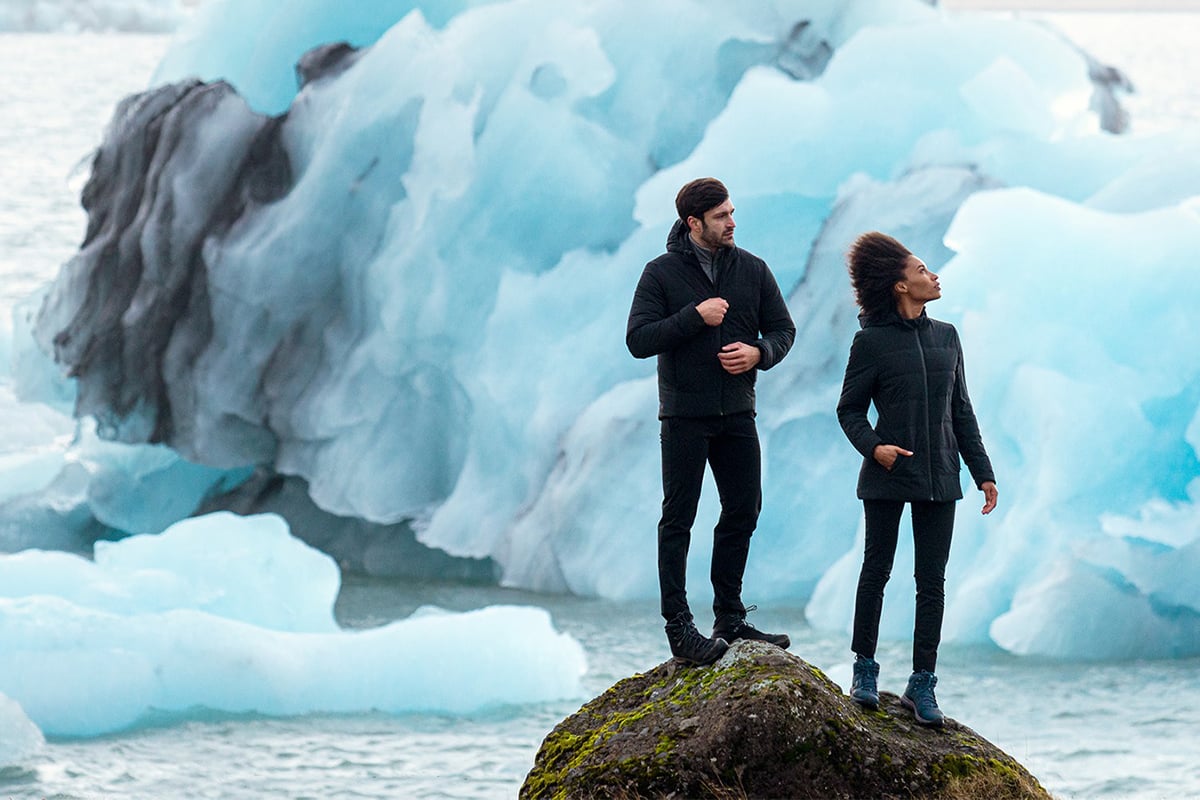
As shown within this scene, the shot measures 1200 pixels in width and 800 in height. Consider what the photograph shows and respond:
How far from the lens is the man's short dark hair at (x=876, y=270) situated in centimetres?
436

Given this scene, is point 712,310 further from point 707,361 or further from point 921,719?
point 921,719

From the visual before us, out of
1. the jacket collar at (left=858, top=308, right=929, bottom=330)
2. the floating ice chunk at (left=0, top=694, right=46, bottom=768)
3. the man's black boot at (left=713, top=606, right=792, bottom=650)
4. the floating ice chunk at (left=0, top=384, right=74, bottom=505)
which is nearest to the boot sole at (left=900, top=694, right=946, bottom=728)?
the man's black boot at (left=713, top=606, right=792, bottom=650)

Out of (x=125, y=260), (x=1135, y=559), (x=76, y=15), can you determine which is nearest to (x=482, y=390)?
(x=125, y=260)

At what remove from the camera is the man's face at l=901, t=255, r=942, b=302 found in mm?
4336

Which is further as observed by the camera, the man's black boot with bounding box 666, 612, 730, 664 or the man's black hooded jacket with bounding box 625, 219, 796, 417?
the man's black boot with bounding box 666, 612, 730, 664

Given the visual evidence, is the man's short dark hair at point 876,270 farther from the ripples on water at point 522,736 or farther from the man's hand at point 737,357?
the ripples on water at point 522,736

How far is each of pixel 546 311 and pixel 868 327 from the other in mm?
7202

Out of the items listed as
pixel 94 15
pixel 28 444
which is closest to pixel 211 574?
pixel 28 444

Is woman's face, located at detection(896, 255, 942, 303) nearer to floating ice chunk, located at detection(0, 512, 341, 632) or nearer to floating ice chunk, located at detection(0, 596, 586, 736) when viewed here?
floating ice chunk, located at detection(0, 596, 586, 736)

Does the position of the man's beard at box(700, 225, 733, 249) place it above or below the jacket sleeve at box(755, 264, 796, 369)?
above

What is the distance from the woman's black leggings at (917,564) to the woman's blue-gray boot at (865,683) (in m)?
0.03

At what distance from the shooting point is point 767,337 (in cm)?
445

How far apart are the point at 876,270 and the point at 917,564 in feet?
2.62

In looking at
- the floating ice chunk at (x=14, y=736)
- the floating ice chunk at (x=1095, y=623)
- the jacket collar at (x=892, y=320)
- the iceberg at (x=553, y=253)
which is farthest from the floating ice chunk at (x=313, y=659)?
the jacket collar at (x=892, y=320)
